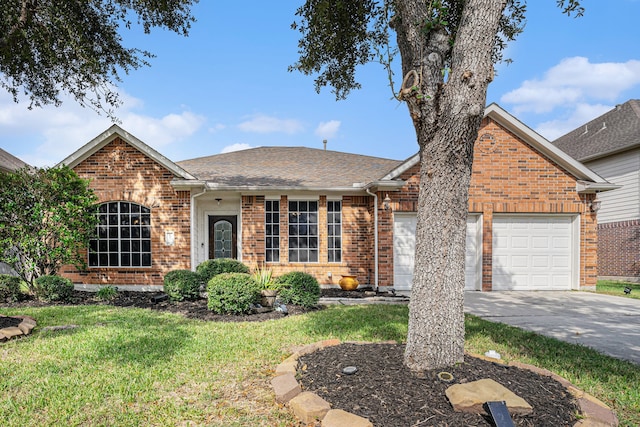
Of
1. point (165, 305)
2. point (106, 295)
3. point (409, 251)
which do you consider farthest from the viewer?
point (409, 251)

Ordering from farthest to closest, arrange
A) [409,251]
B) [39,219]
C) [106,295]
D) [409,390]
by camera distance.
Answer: [409,251]
[106,295]
[39,219]
[409,390]

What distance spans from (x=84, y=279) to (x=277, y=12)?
8.70m

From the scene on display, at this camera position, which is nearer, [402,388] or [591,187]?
[402,388]

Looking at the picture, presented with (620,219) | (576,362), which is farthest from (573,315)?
(620,219)

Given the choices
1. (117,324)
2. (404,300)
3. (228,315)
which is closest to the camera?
(117,324)

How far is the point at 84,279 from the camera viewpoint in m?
10.2

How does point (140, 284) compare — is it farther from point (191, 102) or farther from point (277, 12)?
point (277, 12)

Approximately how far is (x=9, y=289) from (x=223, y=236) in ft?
17.1

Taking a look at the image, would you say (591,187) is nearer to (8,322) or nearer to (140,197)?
(140,197)

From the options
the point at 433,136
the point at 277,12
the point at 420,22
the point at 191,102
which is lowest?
the point at 433,136

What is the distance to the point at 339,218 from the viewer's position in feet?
37.1

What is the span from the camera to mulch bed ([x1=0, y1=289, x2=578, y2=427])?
2.72 metres

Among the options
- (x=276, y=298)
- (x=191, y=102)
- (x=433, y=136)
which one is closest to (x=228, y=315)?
(x=276, y=298)

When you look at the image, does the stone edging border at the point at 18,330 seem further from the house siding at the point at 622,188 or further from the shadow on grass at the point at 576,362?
the house siding at the point at 622,188
